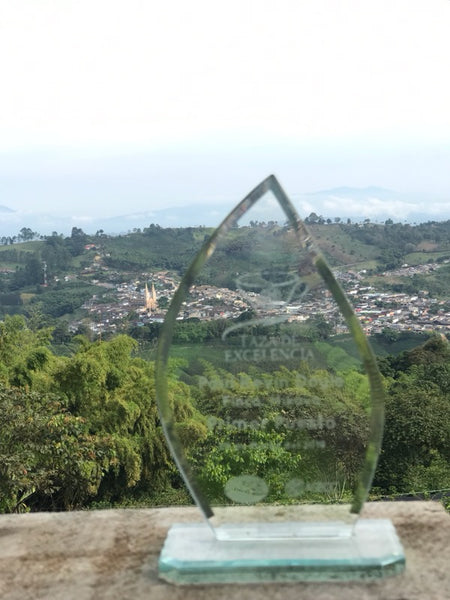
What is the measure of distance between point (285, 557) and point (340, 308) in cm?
95

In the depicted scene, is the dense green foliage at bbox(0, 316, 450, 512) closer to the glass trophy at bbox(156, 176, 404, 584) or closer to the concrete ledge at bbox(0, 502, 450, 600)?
the glass trophy at bbox(156, 176, 404, 584)

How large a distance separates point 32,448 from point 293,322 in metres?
4.25

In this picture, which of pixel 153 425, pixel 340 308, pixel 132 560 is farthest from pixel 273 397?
pixel 153 425

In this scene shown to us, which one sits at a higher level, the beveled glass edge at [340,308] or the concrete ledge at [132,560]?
the beveled glass edge at [340,308]

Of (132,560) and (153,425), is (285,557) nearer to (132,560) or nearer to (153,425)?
(132,560)

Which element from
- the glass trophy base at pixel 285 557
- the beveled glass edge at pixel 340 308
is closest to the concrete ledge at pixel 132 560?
the glass trophy base at pixel 285 557

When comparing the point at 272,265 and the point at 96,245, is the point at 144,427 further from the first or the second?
the point at 96,245

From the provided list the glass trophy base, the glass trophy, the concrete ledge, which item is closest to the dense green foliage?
the glass trophy

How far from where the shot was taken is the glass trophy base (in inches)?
104

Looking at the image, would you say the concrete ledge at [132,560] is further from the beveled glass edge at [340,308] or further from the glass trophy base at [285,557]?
the beveled glass edge at [340,308]

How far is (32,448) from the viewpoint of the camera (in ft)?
21.0

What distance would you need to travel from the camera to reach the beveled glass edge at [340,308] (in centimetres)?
274

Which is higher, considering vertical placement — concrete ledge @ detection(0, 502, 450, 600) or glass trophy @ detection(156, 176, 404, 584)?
glass trophy @ detection(156, 176, 404, 584)

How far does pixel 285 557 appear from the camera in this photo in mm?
2652
